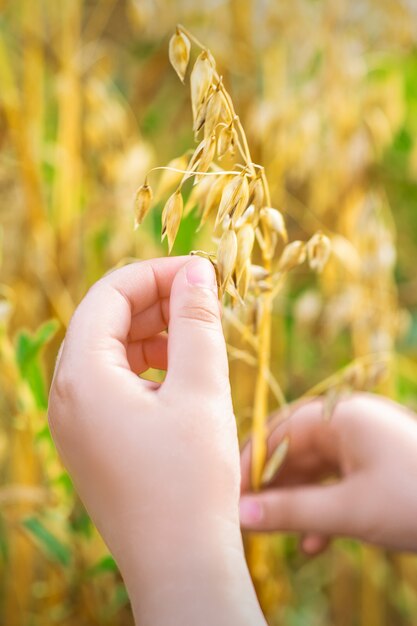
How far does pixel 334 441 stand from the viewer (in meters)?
0.51

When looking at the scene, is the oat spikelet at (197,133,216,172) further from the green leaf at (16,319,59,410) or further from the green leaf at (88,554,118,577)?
the green leaf at (88,554,118,577)

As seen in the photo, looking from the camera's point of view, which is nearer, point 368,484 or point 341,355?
point 368,484

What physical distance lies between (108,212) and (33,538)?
275mm

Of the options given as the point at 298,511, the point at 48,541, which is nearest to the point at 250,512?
the point at 298,511

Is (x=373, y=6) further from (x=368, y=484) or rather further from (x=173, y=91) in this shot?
(x=368, y=484)

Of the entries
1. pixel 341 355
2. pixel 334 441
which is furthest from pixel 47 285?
pixel 341 355

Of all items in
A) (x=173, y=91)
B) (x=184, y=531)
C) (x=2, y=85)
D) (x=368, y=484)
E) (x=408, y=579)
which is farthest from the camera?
(x=173, y=91)

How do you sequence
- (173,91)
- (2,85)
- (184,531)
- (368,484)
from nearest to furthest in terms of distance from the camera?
(184,531)
(368,484)
(2,85)
(173,91)

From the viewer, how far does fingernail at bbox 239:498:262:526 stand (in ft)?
1.62

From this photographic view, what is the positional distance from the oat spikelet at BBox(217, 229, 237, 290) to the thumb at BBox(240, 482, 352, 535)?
20 centimetres

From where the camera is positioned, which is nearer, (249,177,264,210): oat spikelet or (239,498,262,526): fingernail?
(249,177,264,210): oat spikelet

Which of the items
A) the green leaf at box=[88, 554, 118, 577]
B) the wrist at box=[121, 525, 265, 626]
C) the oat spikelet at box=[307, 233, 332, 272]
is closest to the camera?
the wrist at box=[121, 525, 265, 626]

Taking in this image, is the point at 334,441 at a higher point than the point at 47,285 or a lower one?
lower

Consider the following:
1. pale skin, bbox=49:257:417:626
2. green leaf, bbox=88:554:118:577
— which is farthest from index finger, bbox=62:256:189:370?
green leaf, bbox=88:554:118:577
